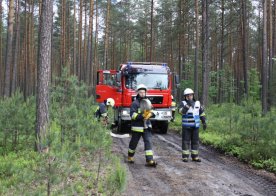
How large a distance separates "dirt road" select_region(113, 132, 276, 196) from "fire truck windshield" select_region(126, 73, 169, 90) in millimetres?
3998

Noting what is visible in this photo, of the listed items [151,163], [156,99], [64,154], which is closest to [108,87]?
[156,99]

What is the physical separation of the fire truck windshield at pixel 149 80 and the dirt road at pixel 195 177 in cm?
400

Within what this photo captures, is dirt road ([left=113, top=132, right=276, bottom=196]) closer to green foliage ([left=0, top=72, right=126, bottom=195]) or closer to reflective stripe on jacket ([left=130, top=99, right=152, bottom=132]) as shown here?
green foliage ([left=0, top=72, right=126, bottom=195])

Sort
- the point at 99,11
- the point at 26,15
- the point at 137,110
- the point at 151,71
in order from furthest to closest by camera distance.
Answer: the point at 99,11 < the point at 26,15 < the point at 151,71 < the point at 137,110

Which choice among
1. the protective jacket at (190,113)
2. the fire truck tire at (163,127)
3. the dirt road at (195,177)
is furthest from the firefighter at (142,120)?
the fire truck tire at (163,127)

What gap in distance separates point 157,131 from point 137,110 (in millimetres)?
6471

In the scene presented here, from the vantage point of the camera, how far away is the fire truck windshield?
45.1ft

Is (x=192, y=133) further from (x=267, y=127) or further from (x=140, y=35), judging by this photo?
(x=140, y=35)

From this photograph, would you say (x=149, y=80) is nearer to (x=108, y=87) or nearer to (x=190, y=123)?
(x=108, y=87)

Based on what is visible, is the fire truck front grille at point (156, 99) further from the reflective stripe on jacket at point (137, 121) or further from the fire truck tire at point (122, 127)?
the reflective stripe on jacket at point (137, 121)

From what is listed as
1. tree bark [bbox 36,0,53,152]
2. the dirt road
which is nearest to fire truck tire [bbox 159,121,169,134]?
the dirt road

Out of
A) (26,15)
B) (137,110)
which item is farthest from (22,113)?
(26,15)

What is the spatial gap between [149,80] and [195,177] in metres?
6.90

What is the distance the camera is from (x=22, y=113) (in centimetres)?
918
